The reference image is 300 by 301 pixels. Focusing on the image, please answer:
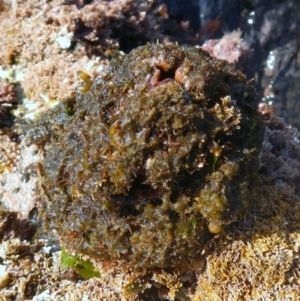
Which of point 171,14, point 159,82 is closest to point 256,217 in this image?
point 159,82

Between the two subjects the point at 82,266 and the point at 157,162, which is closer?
the point at 157,162

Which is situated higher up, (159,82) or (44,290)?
(159,82)

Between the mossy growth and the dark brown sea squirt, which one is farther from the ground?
the dark brown sea squirt

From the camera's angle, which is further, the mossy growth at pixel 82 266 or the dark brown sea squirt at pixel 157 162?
the mossy growth at pixel 82 266

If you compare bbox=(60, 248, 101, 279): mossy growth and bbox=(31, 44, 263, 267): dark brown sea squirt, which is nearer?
bbox=(31, 44, 263, 267): dark brown sea squirt

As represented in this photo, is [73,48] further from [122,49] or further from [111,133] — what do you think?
[111,133]

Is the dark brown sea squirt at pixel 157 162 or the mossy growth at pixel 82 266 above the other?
the dark brown sea squirt at pixel 157 162

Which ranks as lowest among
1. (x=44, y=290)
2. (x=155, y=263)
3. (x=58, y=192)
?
(x=44, y=290)

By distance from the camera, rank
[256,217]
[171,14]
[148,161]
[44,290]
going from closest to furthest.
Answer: [148,161] < [256,217] < [44,290] < [171,14]
